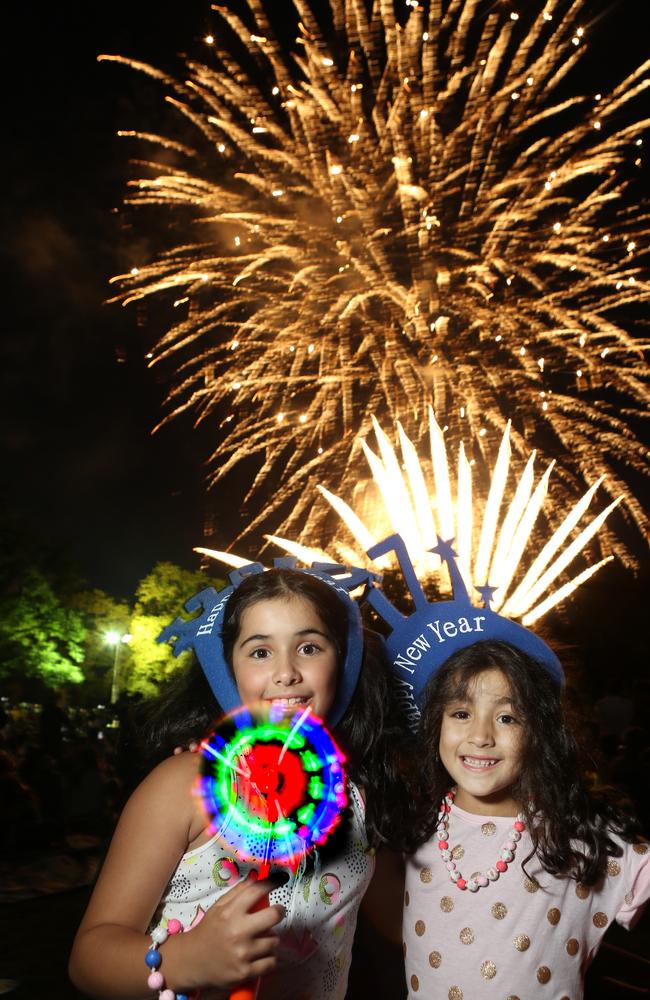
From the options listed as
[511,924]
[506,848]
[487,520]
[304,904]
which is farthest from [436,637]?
[487,520]

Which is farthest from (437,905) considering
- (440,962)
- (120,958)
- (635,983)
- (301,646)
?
(635,983)

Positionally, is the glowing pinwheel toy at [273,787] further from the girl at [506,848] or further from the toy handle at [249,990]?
the girl at [506,848]

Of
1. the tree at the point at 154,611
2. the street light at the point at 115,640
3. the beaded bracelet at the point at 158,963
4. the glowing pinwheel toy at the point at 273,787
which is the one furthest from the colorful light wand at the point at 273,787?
the tree at the point at 154,611

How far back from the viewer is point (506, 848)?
105 inches

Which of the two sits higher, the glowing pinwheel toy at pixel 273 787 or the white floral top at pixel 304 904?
the glowing pinwheel toy at pixel 273 787

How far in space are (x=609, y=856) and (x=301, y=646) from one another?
3.69ft

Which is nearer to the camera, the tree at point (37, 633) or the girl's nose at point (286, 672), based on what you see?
the girl's nose at point (286, 672)

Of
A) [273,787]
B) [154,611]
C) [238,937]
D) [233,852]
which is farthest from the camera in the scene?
[154,611]

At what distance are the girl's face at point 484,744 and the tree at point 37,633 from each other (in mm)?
36526

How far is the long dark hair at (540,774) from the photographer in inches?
103

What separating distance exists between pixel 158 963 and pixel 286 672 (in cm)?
79

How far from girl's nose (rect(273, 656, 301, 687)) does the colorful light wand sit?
8 cm

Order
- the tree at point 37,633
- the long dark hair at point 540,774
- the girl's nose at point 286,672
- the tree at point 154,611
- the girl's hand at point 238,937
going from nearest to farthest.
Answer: the girl's hand at point 238,937
the girl's nose at point 286,672
the long dark hair at point 540,774
the tree at point 37,633
the tree at point 154,611

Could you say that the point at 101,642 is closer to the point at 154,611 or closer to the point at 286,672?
the point at 154,611
